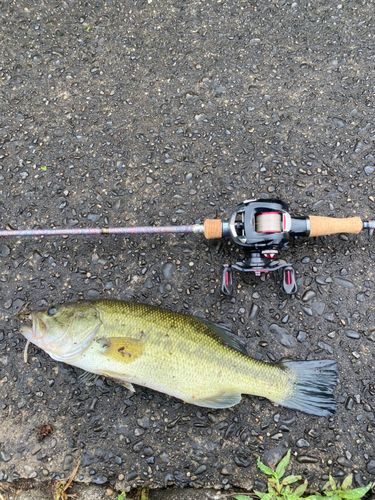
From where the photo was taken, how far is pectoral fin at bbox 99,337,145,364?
244 centimetres

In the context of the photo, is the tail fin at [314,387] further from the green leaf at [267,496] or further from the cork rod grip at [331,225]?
the cork rod grip at [331,225]

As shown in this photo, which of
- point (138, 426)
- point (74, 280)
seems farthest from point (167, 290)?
point (138, 426)

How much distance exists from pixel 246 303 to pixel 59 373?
168 centimetres

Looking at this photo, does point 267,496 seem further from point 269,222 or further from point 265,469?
point 269,222

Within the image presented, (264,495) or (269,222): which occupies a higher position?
(269,222)

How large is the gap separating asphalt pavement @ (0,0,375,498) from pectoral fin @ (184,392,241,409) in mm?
283

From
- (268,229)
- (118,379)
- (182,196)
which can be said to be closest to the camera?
(268,229)

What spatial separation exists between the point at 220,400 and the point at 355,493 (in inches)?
44.6

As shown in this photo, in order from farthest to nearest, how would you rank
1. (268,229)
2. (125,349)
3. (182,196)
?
(182,196) → (125,349) → (268,229)

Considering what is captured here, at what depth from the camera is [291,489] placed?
8.34ft

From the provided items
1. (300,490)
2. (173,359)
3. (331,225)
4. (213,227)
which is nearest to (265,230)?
(213,227)

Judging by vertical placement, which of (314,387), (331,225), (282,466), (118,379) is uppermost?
(331,225)

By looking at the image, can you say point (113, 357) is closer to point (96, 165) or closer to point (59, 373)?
point (59, 373)

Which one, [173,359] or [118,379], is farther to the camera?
[118,379]
